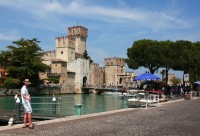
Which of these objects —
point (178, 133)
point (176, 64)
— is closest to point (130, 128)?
point (178, 133)

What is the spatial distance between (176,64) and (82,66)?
4507 centimetres

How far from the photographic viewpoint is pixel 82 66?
3659 inches

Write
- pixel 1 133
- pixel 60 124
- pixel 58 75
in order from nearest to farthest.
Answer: pixel 1 133 < pixel 60 124 < pixel 58 75

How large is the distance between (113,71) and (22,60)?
45452 millimetres

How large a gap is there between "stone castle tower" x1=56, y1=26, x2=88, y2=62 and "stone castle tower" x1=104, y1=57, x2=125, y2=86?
9.59m

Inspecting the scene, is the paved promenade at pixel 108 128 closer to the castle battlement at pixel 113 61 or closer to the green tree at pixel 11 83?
the green tree at pixel 11 83

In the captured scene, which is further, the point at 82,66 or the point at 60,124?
the point at 82,66

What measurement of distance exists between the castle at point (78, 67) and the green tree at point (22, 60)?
14983 millimetres

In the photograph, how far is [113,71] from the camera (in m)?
109

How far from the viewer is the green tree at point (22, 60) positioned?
66625 mm

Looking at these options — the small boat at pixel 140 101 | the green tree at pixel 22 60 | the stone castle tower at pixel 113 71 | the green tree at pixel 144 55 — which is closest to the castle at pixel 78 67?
the stone castle tower at pixel 113 71

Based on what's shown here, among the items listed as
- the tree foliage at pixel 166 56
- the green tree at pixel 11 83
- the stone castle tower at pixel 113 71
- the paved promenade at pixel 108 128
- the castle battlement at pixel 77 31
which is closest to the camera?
the paved promenade at pixel 108 128

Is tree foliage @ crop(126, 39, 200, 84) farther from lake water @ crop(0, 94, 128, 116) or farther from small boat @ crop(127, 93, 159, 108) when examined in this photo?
small boat @ crop(127, 93, 159, 108)

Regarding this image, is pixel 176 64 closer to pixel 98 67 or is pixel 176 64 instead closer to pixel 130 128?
pixel 130 128
